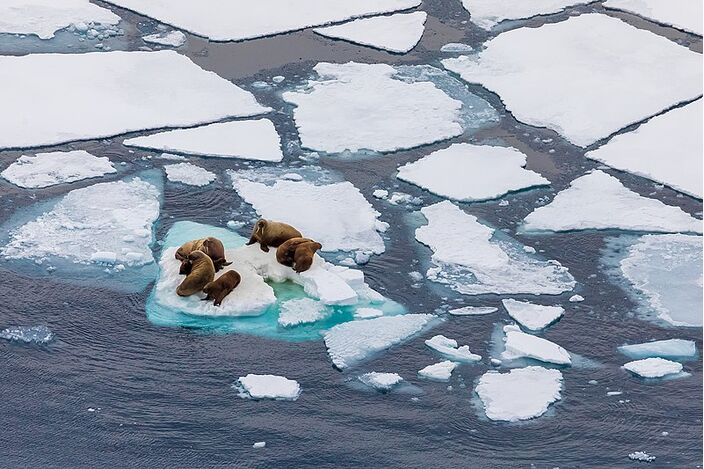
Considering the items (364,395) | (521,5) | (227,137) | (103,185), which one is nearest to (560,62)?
(521,5)

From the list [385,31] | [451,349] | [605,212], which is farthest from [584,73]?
[451,349]

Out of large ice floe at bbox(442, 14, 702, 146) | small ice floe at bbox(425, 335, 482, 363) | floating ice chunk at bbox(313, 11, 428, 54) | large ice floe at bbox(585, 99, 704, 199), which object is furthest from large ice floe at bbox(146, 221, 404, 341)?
floating ice chunk at bbox(313, 11, 428, 54)

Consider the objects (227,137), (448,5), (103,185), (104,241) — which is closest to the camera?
(104,241)

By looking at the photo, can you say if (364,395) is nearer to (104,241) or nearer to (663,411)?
(663,411)

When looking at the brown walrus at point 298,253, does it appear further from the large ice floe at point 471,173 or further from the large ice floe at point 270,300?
the large ice floe at point 471,173

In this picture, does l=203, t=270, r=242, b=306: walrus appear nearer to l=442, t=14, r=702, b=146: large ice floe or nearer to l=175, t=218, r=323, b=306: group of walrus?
l=175, t=218, r=323, b=306: group of walrus

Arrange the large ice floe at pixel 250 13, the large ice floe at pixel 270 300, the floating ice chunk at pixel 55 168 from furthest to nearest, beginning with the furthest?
1. the large ice floe at pixel 250 13
2. the floating ice chunk at pixel 55 168
3. the large ice floe at pixel 270 300

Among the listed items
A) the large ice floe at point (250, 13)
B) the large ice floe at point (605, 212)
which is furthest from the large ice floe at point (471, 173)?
the large ice floe at point (250, 13)
